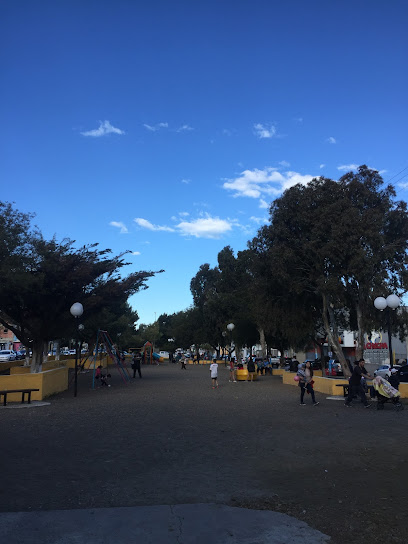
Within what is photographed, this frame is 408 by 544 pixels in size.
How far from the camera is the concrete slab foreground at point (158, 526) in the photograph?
4105 mm

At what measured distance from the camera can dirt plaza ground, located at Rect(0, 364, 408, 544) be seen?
16.9ft

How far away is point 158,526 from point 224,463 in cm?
288

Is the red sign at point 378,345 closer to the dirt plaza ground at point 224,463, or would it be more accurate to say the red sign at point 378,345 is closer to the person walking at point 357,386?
the person walking at point 357,386

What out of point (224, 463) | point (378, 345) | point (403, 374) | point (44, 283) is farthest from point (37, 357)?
point (378, 345)

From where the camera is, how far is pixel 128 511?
4785mm

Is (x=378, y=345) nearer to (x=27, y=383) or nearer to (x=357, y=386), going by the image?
(x=357, y=386)

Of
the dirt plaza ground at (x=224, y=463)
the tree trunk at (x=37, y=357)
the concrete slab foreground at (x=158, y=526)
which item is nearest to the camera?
the concrete slab foreground at (x=158, y=526)

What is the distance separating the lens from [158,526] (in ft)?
14.4

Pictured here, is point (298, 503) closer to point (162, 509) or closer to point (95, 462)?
point (162, 509)

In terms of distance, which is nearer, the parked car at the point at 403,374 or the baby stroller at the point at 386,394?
the baby stroller at the point at 386,394

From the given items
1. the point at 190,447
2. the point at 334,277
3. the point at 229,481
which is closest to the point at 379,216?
the point at 334,277

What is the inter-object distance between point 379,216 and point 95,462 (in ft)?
48.6

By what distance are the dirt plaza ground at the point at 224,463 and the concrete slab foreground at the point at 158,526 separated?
32 centimetres

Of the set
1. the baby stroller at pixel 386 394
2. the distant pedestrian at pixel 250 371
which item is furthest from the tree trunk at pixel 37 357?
the baby stroller at pixel 386 394
